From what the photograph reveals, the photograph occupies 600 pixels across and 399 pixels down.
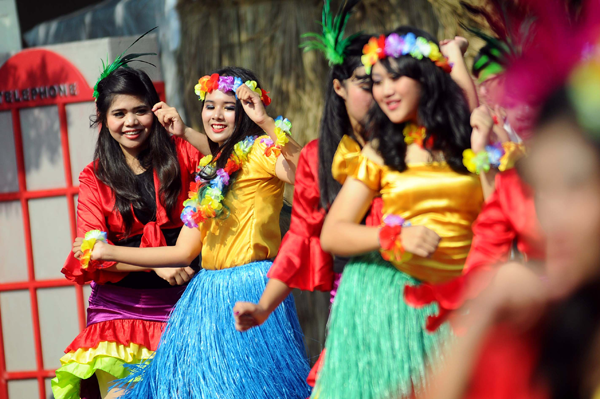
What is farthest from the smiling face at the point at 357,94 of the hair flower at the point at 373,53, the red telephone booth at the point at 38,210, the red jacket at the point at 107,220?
the red telephone booth at the point at 38,210

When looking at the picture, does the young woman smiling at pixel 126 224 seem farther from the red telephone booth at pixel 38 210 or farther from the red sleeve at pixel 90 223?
the red telephone booth at pixel 38 210

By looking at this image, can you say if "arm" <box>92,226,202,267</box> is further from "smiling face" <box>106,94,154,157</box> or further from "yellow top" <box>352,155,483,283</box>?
"yellow top" <box>352,155,483,283</box>

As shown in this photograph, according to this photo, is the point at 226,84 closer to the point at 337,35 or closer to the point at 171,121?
the point at 171,121

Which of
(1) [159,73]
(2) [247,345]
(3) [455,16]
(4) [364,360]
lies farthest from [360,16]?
(4) [364,360]

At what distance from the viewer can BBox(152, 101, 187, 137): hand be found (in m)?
2.75

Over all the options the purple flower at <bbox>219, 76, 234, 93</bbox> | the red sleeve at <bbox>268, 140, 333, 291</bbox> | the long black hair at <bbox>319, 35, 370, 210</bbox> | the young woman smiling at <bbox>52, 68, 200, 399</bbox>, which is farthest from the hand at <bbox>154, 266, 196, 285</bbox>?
the long black hair at <bbox>319, 35, 370, 210</bbox>

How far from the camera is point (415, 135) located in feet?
5.99

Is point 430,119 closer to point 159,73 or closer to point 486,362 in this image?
point 486,362

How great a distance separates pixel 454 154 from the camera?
5.84 feet

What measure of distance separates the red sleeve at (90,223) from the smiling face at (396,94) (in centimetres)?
146

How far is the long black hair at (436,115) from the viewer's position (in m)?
1.78

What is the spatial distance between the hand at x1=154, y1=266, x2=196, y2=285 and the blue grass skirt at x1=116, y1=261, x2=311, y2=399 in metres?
0.15

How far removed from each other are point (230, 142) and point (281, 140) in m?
0.34

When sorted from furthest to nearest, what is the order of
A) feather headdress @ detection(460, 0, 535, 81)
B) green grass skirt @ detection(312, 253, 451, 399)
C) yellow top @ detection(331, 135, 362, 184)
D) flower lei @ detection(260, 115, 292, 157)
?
flower lei @ detection(260, 115, 292, 157)
yellow top @ detection(331, 135, 362, 184)
green grass skirt @ detection(312, 253, 451, 399)
feather headdress @ detection(460, 0, 535, 81)
